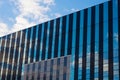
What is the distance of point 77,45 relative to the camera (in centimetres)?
6500

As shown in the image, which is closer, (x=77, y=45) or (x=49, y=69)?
(x=77, y=45)

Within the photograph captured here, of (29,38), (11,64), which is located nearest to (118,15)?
(29,38)

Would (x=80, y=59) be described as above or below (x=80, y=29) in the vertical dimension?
below

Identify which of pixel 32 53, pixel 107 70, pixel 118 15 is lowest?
pixel 107 70

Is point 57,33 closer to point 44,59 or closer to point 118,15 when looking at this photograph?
point 44,59

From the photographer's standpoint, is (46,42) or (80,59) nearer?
(80,59)

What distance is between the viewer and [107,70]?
2275 inches

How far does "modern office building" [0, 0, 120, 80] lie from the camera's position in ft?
194

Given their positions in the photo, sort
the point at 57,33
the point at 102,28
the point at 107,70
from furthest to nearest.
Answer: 1. the point at 57,33
2. the point at 102,28
3. the point at 107,70

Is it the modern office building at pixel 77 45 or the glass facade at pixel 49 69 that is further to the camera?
the glass facade at pixel 49 69

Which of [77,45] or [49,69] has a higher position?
[77,45]

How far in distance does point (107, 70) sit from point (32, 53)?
23.8 m

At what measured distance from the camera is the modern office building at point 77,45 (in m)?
59.1

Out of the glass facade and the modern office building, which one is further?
the glass facade
